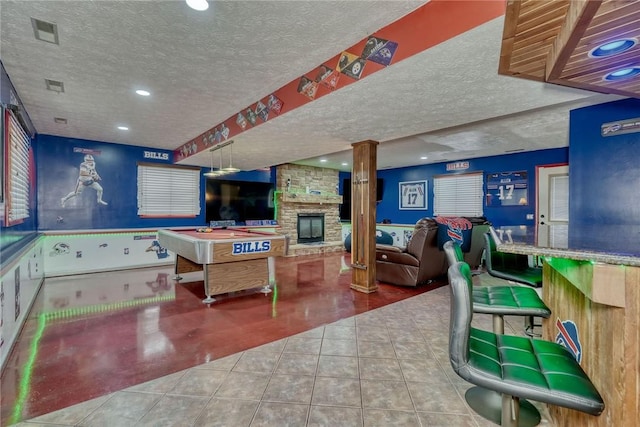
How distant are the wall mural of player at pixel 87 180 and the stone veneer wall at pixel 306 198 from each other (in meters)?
3.97

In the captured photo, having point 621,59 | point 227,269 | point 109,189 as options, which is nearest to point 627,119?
point 621,59

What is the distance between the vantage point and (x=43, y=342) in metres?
2.70

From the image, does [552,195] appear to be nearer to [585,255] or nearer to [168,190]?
[585,255]

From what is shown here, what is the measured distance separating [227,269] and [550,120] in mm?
5057

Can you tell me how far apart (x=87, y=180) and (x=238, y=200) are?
120 inches

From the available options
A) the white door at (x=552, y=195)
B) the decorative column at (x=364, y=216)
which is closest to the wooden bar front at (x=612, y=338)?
the decorative column at (x=364, y=216)

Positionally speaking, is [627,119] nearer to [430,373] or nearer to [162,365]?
[430,373]

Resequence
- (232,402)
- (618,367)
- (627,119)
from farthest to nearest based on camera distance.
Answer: (627,119)
(232,402)
(618,367)

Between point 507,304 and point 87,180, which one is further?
point 87,180

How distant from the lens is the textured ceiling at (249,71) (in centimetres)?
193

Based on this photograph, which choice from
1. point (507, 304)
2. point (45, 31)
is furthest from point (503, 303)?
point (45, 31)

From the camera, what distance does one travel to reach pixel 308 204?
27.9 feet

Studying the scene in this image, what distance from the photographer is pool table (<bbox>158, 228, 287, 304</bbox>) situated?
360cm

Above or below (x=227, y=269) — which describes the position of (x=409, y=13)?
above
